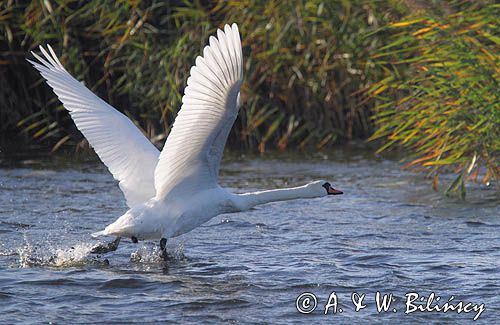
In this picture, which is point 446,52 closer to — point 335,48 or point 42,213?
point 335,48

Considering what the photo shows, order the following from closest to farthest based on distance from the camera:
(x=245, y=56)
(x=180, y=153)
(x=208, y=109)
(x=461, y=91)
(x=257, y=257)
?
(x=208, y=109) < (x=180, y=153) < (x=257, y=257) < (x=461, y=91) < (x=245, y=56)

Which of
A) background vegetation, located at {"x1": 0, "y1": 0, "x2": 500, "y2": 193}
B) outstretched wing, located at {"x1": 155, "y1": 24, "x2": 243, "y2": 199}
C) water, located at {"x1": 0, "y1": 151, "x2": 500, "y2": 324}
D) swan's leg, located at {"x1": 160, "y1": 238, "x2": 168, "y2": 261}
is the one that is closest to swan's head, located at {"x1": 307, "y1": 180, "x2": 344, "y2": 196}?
water, located at {"x1": 0, "y1": 151, "x2": 500, "y2": 324}

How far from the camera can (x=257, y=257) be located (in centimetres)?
802

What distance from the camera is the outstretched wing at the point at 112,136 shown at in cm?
812

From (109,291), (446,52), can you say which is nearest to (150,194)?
(109,291)

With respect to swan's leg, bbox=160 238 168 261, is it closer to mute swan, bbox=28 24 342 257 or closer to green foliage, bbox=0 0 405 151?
mute swan, bbox=28 24 342 257

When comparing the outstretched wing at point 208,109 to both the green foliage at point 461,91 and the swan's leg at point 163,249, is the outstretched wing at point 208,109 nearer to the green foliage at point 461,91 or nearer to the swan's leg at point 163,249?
the swan's leg at point 163,249

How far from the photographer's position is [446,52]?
984cm

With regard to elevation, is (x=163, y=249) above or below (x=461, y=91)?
below

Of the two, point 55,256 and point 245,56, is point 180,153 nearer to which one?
point 55,256

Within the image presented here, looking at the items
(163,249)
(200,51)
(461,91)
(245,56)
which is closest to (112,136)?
(163,249)

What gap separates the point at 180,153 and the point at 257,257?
1188 mm

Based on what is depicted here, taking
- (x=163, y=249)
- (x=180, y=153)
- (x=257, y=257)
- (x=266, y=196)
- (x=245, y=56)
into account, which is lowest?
(x=257, y=257)

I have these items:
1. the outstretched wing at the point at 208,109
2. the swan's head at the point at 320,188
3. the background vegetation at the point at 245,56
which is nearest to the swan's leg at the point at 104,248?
the outstretched wing at the point at 208,109
